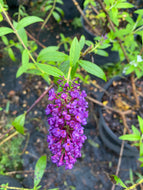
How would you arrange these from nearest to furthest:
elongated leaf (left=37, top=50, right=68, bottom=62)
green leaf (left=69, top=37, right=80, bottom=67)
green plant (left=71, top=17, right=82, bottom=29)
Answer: green leaf (left=69, top=37, right=80, bottom=67)
elongated leaf (left=37, top=50, right=68, bottom=62)
green plant (left=71, top=17, right=82, bottom=29)

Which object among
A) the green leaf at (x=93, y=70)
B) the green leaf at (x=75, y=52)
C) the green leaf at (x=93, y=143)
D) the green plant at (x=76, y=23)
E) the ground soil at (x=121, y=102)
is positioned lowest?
the green leaf at (x=93, y=143)

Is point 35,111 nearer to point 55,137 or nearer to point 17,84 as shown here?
point 17,84

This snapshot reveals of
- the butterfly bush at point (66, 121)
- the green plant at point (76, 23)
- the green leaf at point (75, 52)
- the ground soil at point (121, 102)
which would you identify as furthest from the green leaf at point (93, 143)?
the green plant at point (76, 23)

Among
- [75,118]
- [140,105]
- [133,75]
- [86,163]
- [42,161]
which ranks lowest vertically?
[86,163]

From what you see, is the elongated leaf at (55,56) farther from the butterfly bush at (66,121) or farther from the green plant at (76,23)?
the green plant at (76,23)

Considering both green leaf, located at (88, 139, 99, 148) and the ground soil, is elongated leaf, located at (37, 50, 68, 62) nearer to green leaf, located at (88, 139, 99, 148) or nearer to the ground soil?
the ground soil

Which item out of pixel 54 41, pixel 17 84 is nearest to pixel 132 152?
pixel 17 84

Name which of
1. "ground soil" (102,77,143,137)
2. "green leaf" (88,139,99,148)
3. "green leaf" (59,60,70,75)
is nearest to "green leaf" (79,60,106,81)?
"green leaf" (59,60,70,75)

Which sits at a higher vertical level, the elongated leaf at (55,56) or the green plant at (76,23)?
the green plant at (76,23)
